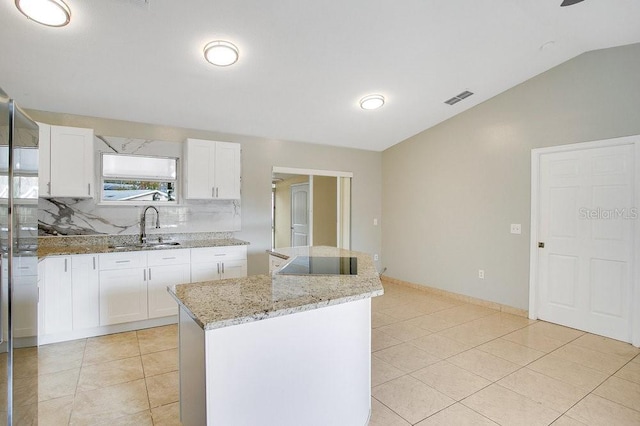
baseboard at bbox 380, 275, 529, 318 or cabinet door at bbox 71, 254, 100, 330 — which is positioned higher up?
cabinet door at bbox 71, 254, 100, 330

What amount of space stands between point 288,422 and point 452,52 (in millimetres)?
3409

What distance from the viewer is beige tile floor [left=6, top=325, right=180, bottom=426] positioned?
1.70m

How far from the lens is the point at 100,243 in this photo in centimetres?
375

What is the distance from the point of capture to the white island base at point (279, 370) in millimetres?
1320

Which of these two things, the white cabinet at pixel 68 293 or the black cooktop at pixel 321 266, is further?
the white cabinet at pixel 68 293

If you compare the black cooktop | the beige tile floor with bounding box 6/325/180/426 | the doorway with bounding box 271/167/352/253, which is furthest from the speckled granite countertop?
the black cooktop

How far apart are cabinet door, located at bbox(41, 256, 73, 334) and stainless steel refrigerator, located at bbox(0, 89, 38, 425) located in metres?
1.73

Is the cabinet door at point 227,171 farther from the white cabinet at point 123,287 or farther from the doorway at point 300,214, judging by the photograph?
the doorway at point 300,214

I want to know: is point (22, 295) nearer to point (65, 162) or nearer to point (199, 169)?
point (65, 162)

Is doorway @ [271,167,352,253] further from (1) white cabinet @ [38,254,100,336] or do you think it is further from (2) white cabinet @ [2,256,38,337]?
(2) white cabinet @ [2,256,38,337]

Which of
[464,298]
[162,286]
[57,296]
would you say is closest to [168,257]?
[162,286]

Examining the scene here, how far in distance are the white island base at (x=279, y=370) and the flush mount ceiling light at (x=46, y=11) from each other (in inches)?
89.6

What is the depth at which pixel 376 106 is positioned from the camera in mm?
4109

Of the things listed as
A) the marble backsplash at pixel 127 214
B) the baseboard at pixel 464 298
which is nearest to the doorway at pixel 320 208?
the baseboard at pixel 464 298
